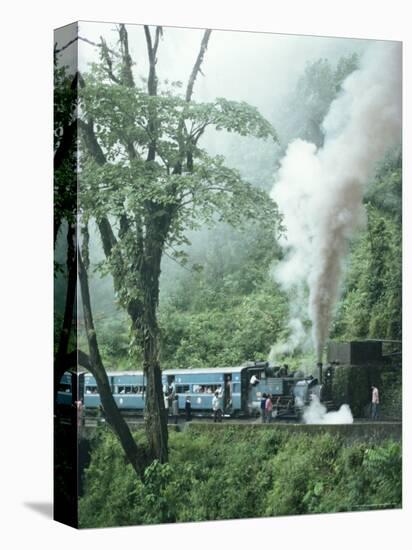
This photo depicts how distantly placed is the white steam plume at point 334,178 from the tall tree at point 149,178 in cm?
69

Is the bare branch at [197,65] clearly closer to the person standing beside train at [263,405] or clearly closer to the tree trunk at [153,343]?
the tree trunk at [153,343]

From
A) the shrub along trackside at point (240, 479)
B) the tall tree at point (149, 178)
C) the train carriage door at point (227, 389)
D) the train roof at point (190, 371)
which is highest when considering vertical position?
the tall tree at point (149, 178)

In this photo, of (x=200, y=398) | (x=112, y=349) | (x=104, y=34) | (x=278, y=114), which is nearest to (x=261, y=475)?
(x=200, y=398)

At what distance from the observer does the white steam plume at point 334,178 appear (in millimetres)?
15547

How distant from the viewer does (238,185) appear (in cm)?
1523

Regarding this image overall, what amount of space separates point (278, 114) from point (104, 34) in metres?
2.04

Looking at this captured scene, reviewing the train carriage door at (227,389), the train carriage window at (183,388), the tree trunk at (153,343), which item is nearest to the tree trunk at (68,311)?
the tree trunk at (153,343)

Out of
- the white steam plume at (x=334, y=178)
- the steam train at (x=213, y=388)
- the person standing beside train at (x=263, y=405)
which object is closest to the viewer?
the steam train at (x=213, y=388)

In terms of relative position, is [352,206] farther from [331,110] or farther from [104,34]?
[104,34]

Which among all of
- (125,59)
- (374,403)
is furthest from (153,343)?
(125,59)

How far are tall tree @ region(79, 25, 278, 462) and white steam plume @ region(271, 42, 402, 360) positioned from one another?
686mm

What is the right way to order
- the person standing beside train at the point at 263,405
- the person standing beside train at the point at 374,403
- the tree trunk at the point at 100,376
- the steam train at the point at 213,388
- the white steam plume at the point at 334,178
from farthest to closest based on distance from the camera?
the person standing beside train at the point at 374,403
the white steam plume at the point at 334,178
the person standing beside train at the point at 263,405
the steam train at the point at 213,388
the tree trunk at the point at 100,376

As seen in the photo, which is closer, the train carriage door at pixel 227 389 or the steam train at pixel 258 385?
the steam train at pixel 258 385

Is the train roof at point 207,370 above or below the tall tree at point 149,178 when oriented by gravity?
below
